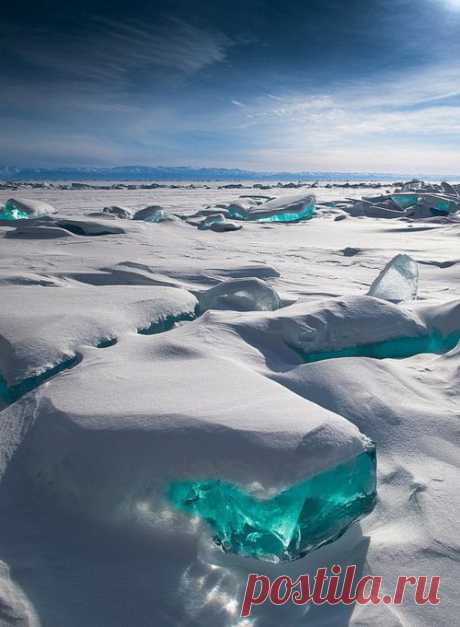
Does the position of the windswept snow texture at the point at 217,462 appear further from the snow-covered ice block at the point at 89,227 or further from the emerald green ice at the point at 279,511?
the snow-covered ice block at the point at 89,227

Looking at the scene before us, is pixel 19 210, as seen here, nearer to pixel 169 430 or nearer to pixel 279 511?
pixel 169 430

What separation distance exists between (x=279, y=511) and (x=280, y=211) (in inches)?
271

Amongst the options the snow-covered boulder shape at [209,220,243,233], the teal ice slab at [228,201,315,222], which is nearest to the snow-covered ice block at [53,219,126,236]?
the snow-covered boulder shape at [209,220,243,233]

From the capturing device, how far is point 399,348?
1.76m

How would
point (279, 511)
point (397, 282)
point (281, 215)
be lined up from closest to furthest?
point (279, 511), point (397, 282), point (281, 215)

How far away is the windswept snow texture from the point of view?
31.0 inches

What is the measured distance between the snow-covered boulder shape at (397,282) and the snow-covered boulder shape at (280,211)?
500 cm

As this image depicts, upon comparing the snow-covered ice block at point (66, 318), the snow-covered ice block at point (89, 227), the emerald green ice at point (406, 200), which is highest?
the emerald green ice at point (406, 200)

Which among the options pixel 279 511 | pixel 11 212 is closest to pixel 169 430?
pixel 279 511

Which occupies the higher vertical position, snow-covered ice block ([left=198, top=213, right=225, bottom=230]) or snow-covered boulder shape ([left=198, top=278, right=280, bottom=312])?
snow-covered ice block ([left=198, top=213, right=225, bottom=230])

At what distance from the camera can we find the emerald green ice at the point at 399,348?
1.65 m

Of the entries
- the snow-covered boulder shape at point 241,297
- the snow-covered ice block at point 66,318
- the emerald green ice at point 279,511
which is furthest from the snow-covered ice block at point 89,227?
the emerald green ice at point 279,511

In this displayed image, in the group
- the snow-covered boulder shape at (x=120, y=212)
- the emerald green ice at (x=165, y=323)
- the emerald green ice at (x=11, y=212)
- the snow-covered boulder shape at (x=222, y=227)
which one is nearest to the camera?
the emerald green ice at (x=165, y=323)

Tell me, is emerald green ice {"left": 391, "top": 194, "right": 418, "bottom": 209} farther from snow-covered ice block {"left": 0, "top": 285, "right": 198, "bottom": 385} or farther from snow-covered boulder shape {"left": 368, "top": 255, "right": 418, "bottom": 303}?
snow-covered ice block {"left": 0, "top": 285, "right": 198, "bottom": 385}
